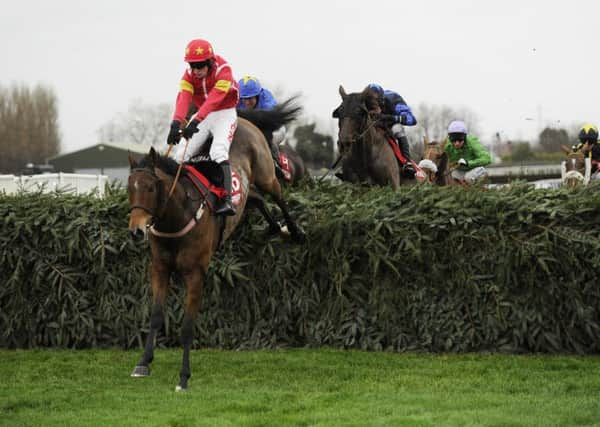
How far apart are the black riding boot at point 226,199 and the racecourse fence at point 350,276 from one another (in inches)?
40.4

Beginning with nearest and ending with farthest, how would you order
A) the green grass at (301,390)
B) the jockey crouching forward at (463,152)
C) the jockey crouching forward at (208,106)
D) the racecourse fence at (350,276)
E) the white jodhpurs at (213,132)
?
the green grass at (301,390) → the jockey crouching forward at (208,106) → the racecourse fence at (350,276) → the white jodhpurs at (213,132) → the jockey crouching forward at (463,152)

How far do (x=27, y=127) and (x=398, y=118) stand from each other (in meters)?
62.2

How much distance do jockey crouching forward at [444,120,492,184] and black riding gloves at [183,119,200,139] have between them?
5.31m

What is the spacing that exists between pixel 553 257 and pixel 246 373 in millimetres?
2737

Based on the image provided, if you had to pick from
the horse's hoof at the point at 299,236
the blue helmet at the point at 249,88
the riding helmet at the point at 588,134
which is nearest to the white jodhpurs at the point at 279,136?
the blue helmet at the point at 249,88

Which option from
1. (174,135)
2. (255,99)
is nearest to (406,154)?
(255,99)

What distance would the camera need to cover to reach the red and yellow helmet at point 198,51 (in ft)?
24.1

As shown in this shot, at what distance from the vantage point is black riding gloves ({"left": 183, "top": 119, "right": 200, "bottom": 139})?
7023 mm

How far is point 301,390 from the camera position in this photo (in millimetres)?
6148

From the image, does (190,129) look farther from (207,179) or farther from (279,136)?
(279,136)

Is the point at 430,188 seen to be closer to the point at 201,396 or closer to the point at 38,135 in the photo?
the point at 201,396

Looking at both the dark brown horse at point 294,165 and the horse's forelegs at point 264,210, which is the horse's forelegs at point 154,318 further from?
the dark brown horse at point 294,165

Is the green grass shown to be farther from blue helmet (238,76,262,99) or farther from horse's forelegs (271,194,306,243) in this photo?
blue helmet (238,76,262,99)

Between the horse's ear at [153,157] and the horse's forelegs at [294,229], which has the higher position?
the horse's ear at [153,157]
